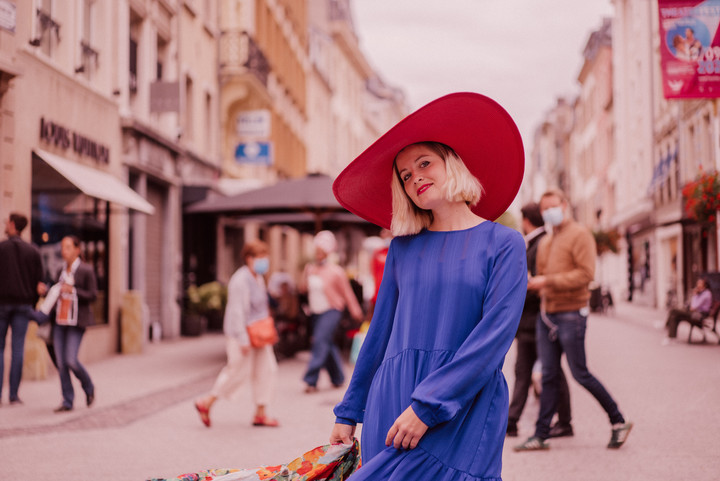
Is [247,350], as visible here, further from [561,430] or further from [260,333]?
[561,430]

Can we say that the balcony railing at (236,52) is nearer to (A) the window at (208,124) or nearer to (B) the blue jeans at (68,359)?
(A) the window at (208,124)

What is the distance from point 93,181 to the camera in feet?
47.7

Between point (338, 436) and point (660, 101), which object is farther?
point (660, 101)

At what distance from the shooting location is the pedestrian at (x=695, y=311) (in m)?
17.5

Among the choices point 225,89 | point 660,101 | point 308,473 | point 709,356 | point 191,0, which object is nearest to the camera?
point 308,473

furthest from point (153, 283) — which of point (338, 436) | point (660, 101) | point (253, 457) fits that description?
point (660, 101)

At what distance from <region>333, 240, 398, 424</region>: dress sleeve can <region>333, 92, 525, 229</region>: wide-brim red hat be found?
45 centimetres

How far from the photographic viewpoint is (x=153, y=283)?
20562 mm

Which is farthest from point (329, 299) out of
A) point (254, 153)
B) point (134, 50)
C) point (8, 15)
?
point (254, 153)

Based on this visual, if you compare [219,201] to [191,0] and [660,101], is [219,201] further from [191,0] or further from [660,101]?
[660,101]

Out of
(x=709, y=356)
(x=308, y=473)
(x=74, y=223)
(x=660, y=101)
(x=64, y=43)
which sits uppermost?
(x=660, y=101)

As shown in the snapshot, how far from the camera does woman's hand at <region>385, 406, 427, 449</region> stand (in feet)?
8.90

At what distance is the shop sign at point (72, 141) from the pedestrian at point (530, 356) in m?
8.40

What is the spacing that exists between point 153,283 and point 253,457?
46.9 feet
